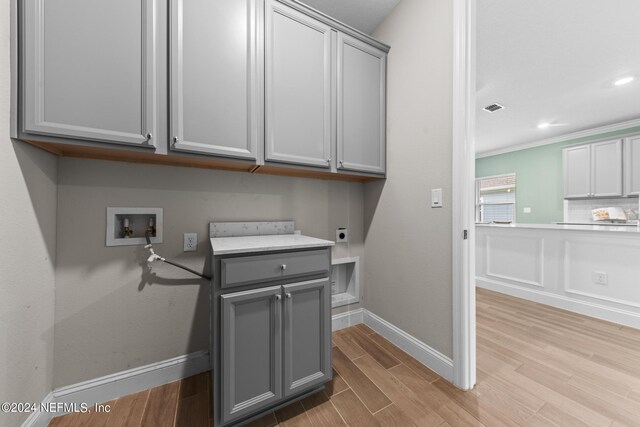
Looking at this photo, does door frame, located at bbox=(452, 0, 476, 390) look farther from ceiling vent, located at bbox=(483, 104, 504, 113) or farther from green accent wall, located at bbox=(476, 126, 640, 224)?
green accent wall, located at bbox=(476, 126, 640, 224)

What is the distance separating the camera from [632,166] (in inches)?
152

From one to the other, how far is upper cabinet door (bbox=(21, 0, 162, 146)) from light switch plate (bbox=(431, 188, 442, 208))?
5.32 ft

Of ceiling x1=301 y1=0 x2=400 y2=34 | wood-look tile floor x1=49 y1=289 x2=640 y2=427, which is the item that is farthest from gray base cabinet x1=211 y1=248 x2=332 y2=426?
ceiling x1=301 y1=0 x2=400 y2=34

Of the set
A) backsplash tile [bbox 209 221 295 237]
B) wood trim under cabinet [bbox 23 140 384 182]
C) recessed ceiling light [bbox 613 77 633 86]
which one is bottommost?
backsplash tile [bbox 209 221 295 237]

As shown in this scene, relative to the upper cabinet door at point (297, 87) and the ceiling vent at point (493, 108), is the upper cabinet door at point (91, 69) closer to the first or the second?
the upper cabinet door at point (297, 87)

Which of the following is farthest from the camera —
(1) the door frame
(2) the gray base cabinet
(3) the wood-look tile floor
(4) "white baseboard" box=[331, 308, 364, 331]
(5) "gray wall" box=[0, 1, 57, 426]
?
(4) "white baseboard" box=[331, 308, 364, 331]

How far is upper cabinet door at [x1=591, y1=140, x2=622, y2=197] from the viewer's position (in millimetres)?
3959

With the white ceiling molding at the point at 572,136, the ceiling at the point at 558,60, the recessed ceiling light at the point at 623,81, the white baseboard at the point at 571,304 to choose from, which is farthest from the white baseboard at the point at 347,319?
the white ceiling molding at the point at 572,136

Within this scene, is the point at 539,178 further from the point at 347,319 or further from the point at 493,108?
the point at 347,319

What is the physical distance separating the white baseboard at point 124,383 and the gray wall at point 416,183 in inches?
56.0

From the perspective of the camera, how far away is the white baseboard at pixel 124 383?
3.98 ft

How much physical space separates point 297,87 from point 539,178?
19.4 feet

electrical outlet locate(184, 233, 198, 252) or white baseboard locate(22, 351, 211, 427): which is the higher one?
electrical outlet locate(184, 233, 198, 252)

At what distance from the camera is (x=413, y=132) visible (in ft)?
5.71
